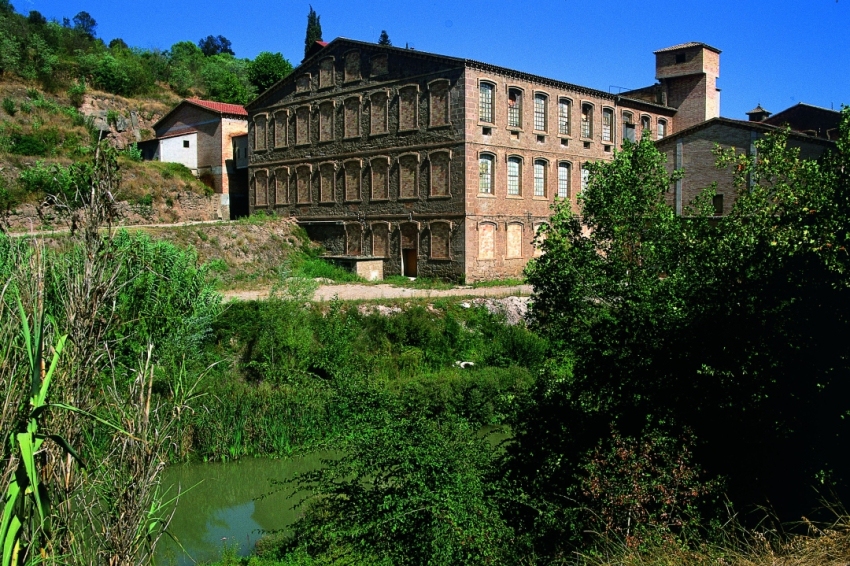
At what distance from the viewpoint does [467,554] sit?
35.0 ft

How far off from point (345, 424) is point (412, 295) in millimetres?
15517

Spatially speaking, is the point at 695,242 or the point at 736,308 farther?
the point at 695,242

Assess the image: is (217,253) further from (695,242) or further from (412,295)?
(695,242)

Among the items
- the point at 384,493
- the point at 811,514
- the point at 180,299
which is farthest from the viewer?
the point at 180,299

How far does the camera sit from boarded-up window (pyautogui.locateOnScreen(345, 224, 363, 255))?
36281 millimetres

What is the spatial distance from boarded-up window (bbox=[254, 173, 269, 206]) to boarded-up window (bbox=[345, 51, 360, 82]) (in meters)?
7.78

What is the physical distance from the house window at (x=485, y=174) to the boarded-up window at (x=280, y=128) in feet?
39.7

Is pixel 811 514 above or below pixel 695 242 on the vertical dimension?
below

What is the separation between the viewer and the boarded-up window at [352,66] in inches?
1399

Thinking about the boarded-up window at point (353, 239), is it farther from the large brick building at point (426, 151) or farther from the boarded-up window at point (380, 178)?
the boarded-up window at point (380, 178)

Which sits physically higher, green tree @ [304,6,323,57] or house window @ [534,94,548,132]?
green tree @ [304,6,323,57]

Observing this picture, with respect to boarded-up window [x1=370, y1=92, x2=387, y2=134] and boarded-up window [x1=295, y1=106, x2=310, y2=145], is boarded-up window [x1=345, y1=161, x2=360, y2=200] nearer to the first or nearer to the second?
boarded-up window [x1=370, y1=92, x2=387, y2=134]

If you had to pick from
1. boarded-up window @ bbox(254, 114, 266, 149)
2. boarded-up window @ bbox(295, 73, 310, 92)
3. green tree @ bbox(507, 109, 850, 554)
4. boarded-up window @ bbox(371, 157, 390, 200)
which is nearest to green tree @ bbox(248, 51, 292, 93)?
boarded-up window @ bbox(254, 114, 266, 149)

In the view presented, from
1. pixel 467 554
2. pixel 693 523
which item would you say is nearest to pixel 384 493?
pixel 467 554
